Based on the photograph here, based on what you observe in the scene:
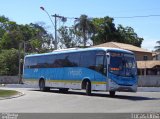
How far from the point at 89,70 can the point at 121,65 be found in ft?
8.98

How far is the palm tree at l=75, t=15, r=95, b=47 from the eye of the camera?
84156mm

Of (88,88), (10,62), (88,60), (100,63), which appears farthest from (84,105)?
(10,62)

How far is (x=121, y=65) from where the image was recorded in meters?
27.6

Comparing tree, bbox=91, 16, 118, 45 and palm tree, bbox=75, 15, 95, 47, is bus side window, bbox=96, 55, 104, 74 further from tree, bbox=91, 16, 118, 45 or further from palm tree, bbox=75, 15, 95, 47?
tree, bbox=91, 16, 118, 45

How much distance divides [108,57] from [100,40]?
67.8 m

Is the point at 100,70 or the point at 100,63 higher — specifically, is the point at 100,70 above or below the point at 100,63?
below

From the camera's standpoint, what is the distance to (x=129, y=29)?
350 feet

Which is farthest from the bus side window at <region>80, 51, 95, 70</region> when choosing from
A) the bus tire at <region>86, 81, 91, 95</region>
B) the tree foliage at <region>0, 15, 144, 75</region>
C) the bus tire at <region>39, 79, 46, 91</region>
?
the tree foliage at <region>0, 15, 144, 75</region>

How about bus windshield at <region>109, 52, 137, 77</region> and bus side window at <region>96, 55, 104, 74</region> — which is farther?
A: bus side window at <region>96, 55, 104, 74</region>

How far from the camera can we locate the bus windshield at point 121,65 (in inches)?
1077

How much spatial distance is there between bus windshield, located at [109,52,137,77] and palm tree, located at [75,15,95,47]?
5509 cm

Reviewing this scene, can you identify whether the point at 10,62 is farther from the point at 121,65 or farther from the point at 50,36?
the point at 121,65

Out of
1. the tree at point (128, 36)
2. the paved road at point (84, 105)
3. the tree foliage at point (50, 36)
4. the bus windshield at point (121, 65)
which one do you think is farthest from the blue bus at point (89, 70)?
the tree at point (128, 36)

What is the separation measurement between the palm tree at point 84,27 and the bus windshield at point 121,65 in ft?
181
